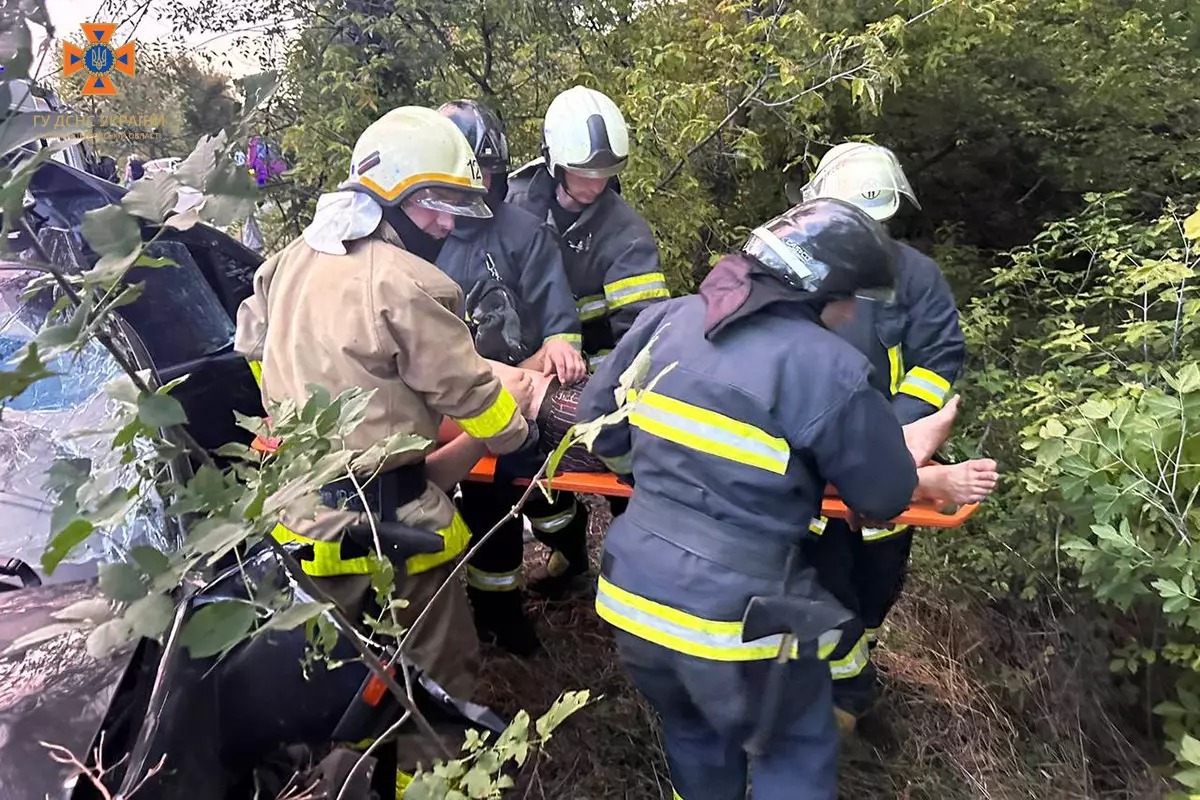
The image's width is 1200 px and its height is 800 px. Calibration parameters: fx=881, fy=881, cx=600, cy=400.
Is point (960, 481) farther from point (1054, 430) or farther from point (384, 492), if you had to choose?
point (384, 492)

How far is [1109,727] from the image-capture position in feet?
9.57

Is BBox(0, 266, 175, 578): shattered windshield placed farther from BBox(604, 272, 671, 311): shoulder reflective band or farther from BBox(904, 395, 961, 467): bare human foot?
BBox(904, 395, 961, 467): bare human foot

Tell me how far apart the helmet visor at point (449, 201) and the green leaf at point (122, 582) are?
165 cm

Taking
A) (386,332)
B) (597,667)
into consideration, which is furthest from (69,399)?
(597,667)

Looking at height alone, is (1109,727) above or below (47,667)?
below

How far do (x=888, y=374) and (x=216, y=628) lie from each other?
2288 mm

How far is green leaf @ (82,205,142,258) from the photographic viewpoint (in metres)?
0.82

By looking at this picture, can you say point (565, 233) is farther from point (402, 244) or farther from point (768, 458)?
point (768, 458)

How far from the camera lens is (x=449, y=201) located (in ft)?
8.00

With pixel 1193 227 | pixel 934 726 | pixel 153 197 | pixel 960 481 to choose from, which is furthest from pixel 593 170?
pixel 153 197

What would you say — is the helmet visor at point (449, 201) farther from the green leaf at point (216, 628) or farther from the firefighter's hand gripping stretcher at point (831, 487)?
the green leaf at point (216, 628)

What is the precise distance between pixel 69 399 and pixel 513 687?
1847mm

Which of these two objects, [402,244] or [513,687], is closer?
[402,244]

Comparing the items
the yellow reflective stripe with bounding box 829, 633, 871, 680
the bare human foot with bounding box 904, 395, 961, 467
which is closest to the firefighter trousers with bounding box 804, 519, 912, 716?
the yellow reflective stripe with bounding box 829, 633, 871, 680
